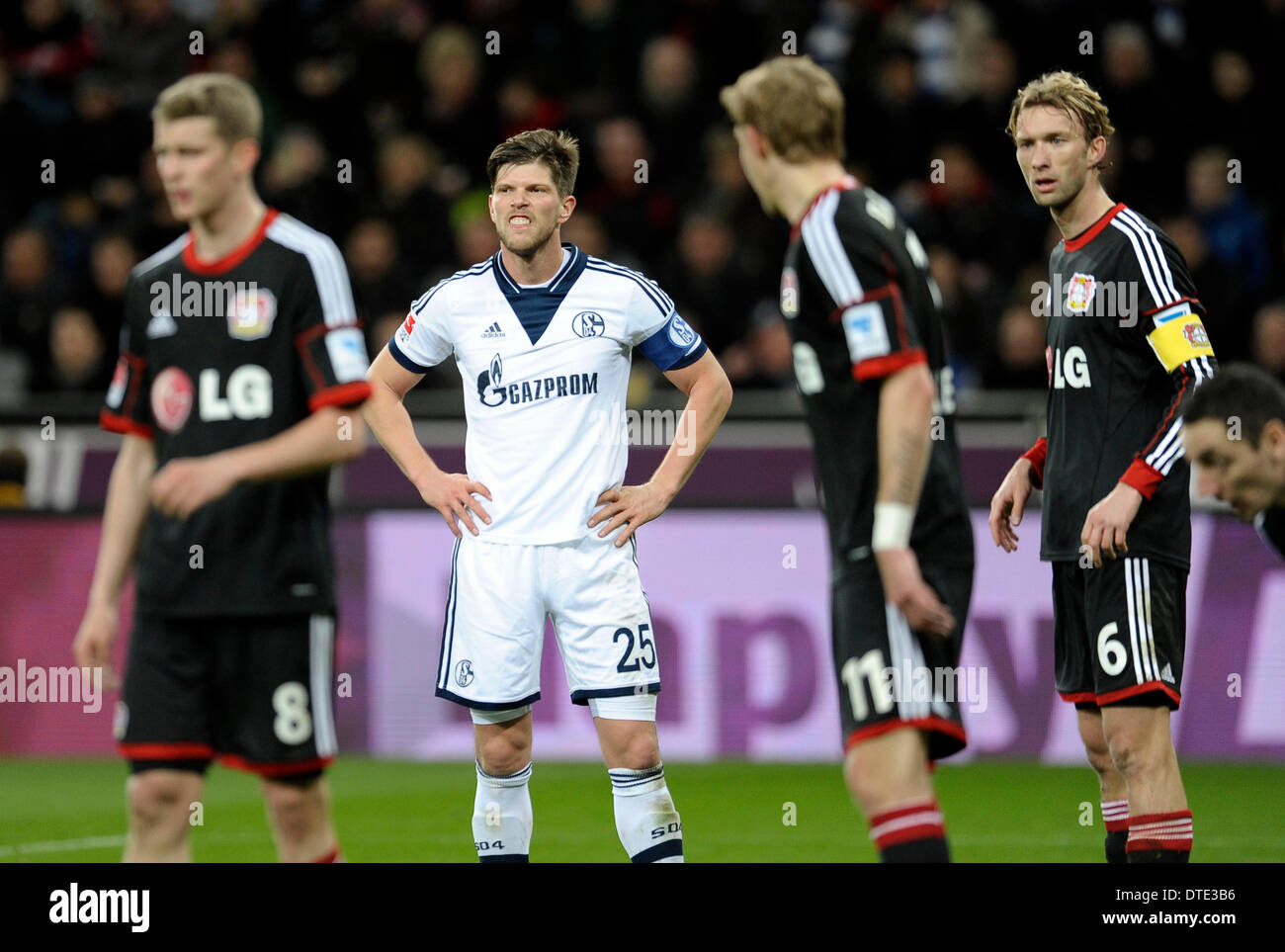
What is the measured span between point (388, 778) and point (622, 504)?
4.48 metres

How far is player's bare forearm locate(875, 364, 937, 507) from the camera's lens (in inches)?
179

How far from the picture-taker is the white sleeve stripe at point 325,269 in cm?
474

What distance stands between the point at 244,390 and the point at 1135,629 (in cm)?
277

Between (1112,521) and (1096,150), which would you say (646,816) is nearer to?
(1112,521)

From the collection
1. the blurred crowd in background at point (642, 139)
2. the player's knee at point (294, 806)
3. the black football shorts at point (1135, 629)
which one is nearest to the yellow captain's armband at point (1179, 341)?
the black football shorts at point (1135, 629)

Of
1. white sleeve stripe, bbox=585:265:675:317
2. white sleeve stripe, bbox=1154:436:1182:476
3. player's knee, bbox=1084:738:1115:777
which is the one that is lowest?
player's knee, bbox=1084:738:1115:777

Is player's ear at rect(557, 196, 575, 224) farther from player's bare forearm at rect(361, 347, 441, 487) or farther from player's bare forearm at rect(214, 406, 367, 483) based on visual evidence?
player's bare forearm at rect(214, 406, 367, 483)

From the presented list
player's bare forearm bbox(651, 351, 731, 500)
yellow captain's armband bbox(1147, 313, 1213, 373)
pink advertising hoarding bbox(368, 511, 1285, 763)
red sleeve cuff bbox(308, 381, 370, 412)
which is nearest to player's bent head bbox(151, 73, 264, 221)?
red sleeve cuff bbox(308, 381, 370, 412)

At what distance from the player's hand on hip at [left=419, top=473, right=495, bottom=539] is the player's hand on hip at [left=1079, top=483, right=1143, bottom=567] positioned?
1939 millimetres

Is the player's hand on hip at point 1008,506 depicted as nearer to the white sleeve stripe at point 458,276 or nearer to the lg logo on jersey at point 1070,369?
the lg logo on jersey at point 1070,369

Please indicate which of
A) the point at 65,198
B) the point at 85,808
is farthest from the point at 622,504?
the point at 65,198

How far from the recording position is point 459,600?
6.10 metres

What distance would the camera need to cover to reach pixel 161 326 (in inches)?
188

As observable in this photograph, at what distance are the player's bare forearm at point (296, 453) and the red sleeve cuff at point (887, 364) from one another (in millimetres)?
1300
